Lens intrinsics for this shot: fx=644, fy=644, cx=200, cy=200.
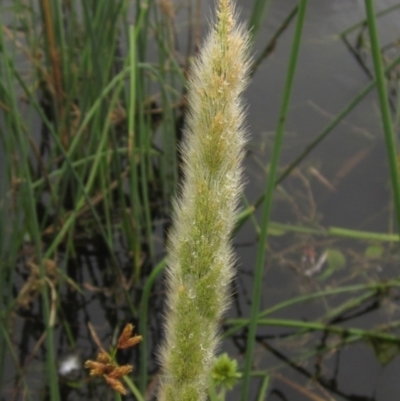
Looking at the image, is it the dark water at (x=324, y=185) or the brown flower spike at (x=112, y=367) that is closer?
the brown flower spike at (x=112, y=367)

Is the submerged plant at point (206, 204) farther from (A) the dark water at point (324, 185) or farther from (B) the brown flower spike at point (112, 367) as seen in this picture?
(A) the dark water at point (324, 185)

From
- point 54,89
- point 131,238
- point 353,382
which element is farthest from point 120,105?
point 353,382

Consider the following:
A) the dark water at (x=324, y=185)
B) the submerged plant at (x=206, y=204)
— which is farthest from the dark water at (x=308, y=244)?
the submerged plant at (x=206, y=204)

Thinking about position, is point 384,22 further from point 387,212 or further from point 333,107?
point 387,212

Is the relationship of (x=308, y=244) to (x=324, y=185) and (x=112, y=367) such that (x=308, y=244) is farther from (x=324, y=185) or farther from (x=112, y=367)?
(x=112, y=367)

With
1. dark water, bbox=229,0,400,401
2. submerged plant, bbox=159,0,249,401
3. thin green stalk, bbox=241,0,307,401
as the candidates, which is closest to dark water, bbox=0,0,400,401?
dark water, bbox=229,0,400,401

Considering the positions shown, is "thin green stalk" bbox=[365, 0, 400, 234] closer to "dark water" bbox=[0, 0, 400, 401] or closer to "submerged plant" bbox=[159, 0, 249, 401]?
"submerged plant" bbox=[159, 0, 249, 401]
